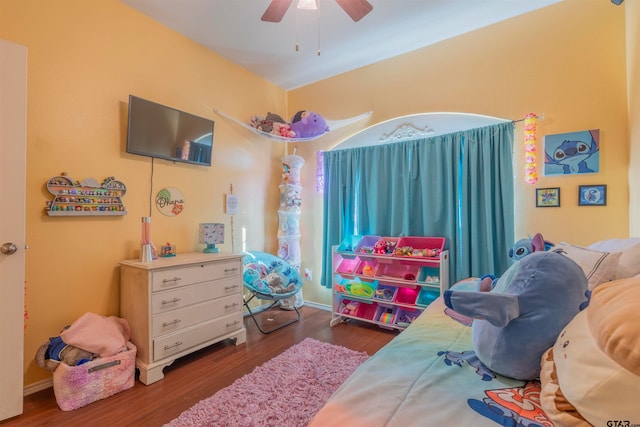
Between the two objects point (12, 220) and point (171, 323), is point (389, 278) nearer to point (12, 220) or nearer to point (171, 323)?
point (171, 323)

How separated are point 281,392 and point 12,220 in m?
1.88

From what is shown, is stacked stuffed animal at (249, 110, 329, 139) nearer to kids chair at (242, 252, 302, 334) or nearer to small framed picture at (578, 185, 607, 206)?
kids chair at (242, 252, 302, 334)

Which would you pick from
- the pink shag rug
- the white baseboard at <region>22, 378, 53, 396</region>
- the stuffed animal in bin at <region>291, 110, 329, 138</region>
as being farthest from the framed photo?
the white baseboard at <region>22, 378, 53, 396</region>

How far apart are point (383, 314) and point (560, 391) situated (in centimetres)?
215

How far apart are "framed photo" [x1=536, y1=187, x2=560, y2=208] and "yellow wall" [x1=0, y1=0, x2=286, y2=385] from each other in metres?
2.98

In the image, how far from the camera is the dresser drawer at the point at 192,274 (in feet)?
6.75

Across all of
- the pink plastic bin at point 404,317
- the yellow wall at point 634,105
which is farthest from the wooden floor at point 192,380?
the yellow wall at point 634,105

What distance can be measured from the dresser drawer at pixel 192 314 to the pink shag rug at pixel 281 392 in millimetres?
600

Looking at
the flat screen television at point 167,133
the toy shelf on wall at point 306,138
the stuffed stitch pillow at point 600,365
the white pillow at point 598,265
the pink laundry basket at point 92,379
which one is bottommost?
the pink laundry basket at point 92,379

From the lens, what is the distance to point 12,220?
1642 mm

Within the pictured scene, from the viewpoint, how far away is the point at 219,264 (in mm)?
2473

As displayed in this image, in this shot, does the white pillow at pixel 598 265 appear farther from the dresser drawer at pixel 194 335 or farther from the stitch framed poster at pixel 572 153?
the dresser drawer at pixel 194 335

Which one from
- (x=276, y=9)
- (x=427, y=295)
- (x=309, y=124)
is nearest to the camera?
(x=276, y=9)

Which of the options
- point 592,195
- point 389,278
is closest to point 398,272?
point 389,278
